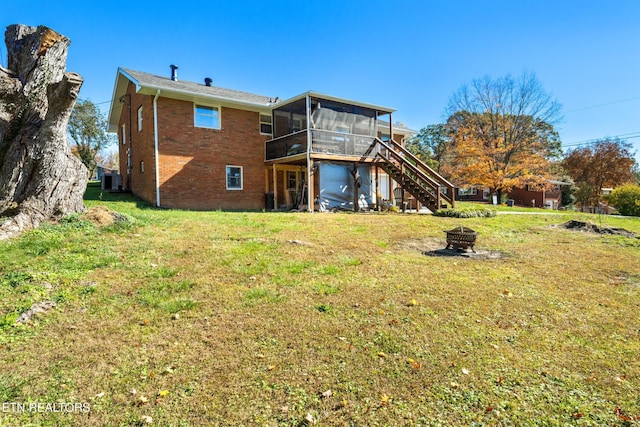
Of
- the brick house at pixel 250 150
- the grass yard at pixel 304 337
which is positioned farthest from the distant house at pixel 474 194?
the grass yard at pixel 304 337

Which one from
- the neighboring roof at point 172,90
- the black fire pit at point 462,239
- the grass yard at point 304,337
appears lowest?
the grass yard at point 304,337

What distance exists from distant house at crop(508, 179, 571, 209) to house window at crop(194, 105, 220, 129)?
35689 millimetres

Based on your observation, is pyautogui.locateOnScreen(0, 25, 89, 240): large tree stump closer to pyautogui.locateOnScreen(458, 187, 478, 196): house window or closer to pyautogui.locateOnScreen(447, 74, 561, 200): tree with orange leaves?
pyautogui.locateOnScreen(447, 74, 561, 200): tree with orange leaves

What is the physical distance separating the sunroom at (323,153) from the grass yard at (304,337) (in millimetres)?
8870

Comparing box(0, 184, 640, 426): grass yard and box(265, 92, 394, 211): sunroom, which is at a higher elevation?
box(265, 92, 394, 211): sunroom

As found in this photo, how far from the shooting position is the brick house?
1434 cm

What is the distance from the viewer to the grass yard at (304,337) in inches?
101

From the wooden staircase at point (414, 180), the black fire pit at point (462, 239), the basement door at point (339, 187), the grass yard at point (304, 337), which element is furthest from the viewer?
the basement door at point (339, 187)

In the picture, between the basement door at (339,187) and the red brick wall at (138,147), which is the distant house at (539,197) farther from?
the red brick wall at (138,147)

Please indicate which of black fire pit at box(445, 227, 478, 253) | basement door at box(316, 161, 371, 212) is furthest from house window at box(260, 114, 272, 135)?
black fire pit at box(445, 227, 478, 253)

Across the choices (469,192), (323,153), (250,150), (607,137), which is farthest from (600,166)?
(250,150)

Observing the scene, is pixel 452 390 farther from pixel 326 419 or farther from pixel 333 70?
pixel 333 70

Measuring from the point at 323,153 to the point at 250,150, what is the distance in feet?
13.0

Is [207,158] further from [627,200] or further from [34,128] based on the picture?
[627,200]
